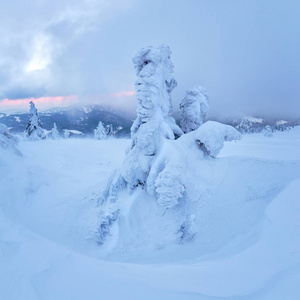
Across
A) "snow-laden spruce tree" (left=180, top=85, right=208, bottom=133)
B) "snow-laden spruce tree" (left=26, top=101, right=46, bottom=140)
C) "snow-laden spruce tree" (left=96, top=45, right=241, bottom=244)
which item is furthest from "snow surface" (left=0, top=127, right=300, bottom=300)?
"snow-laden spruce tree" (left=26, top=101, right=46, bottom=140)

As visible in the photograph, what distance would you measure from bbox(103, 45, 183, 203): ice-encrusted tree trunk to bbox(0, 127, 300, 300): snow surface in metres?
1.17

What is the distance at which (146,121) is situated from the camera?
10562mm

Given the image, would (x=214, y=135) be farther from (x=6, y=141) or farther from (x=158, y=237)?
(x=6, y=141)

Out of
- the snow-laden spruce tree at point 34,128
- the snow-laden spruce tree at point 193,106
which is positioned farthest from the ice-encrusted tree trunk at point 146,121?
the snow-laden spruce tree at point 34,128

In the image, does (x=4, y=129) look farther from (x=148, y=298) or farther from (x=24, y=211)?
(x=148, y=298)

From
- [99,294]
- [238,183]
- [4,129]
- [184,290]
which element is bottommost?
[99,294]

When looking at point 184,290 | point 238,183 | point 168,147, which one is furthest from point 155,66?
point 184,290

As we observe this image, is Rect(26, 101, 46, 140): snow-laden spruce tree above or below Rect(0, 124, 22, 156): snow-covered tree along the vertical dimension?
above

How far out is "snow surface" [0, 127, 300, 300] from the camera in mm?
2926

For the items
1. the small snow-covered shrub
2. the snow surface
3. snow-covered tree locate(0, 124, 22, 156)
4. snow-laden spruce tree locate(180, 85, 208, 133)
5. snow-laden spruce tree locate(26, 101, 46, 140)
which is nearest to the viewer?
the snow surface

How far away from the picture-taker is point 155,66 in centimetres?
1032

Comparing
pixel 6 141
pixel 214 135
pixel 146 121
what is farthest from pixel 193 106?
pixel 6 141

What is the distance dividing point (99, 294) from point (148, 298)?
2.60 ft

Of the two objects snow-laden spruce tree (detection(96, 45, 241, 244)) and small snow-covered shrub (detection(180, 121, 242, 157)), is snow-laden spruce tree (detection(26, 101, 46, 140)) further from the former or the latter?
small snow-covered shrub (detection(180, 121, 242, 157))
